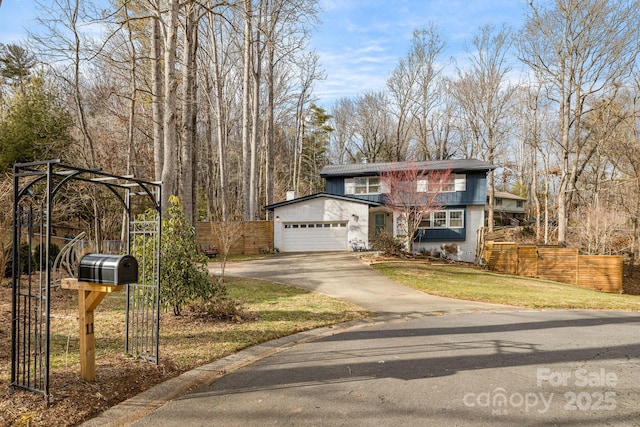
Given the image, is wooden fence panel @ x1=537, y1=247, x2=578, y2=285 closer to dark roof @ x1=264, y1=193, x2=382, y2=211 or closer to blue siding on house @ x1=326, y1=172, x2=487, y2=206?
blue siding on house @ x1=326, y1=172, x2=487, y2=206

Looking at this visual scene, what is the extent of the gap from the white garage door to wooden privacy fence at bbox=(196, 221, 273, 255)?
1151 millimetres

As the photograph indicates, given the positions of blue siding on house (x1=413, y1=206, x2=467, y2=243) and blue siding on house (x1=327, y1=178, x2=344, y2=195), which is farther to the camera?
blue siding on house (x1=327, y1=178, x2=344, y2=195)

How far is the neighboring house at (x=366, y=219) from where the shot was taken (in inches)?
894

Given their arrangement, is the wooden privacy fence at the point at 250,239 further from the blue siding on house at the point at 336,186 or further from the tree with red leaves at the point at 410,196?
the tree with red leaves at the point at 410,196

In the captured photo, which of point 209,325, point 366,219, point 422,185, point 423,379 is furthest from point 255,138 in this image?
point 423,379

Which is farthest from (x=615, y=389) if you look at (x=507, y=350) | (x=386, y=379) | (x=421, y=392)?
(x=386, y=379)

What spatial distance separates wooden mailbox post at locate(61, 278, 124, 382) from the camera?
3764 mm

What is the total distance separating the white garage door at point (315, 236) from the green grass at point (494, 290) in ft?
22.3

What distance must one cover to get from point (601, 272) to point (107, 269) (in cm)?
1977

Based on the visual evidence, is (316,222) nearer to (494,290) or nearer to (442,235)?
(442,235)

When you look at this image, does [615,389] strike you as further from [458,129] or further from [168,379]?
[458,129]

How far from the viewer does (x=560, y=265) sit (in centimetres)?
1761

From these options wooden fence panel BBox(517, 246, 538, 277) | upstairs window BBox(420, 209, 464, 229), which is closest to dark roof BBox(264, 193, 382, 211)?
upstairs window BBox(420, 209, 464, 229)

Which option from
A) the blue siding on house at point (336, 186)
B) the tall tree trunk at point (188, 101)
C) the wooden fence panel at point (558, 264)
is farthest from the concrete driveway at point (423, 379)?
the blue siding on house at point (336, 186)
